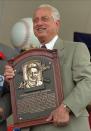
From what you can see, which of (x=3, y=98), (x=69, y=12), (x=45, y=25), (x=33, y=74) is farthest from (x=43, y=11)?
(x=69, y=12)

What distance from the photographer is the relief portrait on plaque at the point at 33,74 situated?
1.67 meters

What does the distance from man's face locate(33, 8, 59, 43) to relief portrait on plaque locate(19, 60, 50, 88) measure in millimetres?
123

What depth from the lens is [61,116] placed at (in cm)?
156

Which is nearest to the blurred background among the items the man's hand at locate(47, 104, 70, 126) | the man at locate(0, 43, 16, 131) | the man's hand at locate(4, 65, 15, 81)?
the man at locate(0, 43, 16, 131)

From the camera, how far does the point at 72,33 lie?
5.00 m

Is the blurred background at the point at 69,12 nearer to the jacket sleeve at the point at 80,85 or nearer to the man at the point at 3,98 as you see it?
the man at the point at 3,98

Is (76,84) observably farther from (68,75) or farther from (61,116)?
(61,116)

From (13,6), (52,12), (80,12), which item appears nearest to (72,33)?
(80,12)

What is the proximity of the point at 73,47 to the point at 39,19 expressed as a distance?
7.8 inches

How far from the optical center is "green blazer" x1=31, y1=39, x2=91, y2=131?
1.60 m

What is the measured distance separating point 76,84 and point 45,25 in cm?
30

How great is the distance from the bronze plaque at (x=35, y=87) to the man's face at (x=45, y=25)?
7 centimetres

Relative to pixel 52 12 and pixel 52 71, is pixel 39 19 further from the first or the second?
pixel 52 71

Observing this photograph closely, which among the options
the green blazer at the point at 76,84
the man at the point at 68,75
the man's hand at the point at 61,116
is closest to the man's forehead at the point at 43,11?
the man at the point at 68,75
